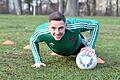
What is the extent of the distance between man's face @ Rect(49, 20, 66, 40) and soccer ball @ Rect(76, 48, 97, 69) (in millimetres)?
451

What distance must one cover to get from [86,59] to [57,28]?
2.03ft

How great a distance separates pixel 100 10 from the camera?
43312 mm

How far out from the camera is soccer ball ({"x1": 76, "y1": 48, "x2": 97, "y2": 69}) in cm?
493

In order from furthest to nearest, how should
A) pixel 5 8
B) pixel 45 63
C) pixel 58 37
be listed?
pixel 5 8
pixel 45 63
pixel 58 37

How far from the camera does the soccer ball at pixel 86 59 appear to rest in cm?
493

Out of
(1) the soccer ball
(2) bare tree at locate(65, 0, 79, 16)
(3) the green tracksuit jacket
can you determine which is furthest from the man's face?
(2) bare tree at locate(65, 0, 79, 16)

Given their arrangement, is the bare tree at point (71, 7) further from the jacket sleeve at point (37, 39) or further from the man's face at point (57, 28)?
the man's face at point (57, 28)

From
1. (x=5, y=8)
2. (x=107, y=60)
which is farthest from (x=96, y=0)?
(x=107, y=60)

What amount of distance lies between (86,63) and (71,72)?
315 millimetres

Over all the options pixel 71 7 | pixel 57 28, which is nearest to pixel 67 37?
pixel 57 28

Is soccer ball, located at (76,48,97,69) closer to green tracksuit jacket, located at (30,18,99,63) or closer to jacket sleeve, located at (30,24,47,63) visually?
green tracksuit jacket, located at (30,18,99,63)

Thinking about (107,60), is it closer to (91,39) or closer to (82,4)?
(91,39)

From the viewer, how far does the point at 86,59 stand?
4.98 m

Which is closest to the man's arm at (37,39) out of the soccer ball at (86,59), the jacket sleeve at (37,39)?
the jacket sleeve at (37,39)
